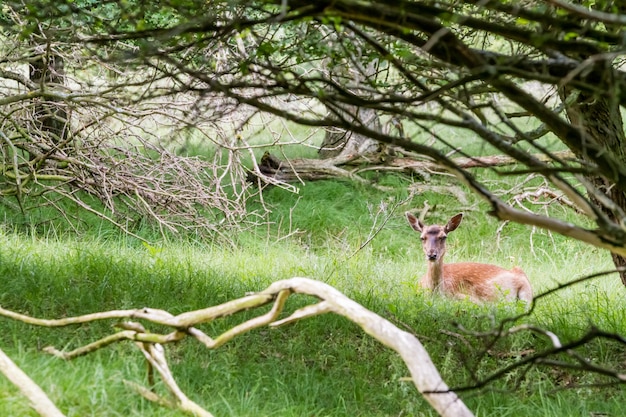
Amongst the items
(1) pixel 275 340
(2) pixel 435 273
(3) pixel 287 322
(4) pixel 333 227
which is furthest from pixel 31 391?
(4) pixel 333 227

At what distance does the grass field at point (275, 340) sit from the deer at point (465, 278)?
250 millimetres

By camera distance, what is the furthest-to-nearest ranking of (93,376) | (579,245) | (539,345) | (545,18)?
(579,245)
(539,345)
(93,376)
(545,18)

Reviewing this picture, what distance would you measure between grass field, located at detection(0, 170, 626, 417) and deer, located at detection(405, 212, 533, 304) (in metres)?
0.25

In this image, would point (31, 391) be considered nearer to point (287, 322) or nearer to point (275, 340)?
point (287, 322)

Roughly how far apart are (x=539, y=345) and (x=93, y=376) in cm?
296

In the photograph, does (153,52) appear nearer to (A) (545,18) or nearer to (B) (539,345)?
(A) (545,18)

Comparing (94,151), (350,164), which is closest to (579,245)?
(350,164)

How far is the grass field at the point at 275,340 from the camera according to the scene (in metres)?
4.62

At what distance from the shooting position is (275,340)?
5809 millimetres

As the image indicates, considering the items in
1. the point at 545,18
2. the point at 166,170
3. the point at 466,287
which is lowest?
the point at 466,287

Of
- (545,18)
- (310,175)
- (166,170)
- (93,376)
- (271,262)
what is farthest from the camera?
(310,175)

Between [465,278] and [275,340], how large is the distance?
11.5ft

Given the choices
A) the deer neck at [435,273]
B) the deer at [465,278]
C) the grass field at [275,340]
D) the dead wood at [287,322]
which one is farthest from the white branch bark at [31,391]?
the deer neck at [435,273]

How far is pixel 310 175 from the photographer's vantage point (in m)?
→ 12.7
